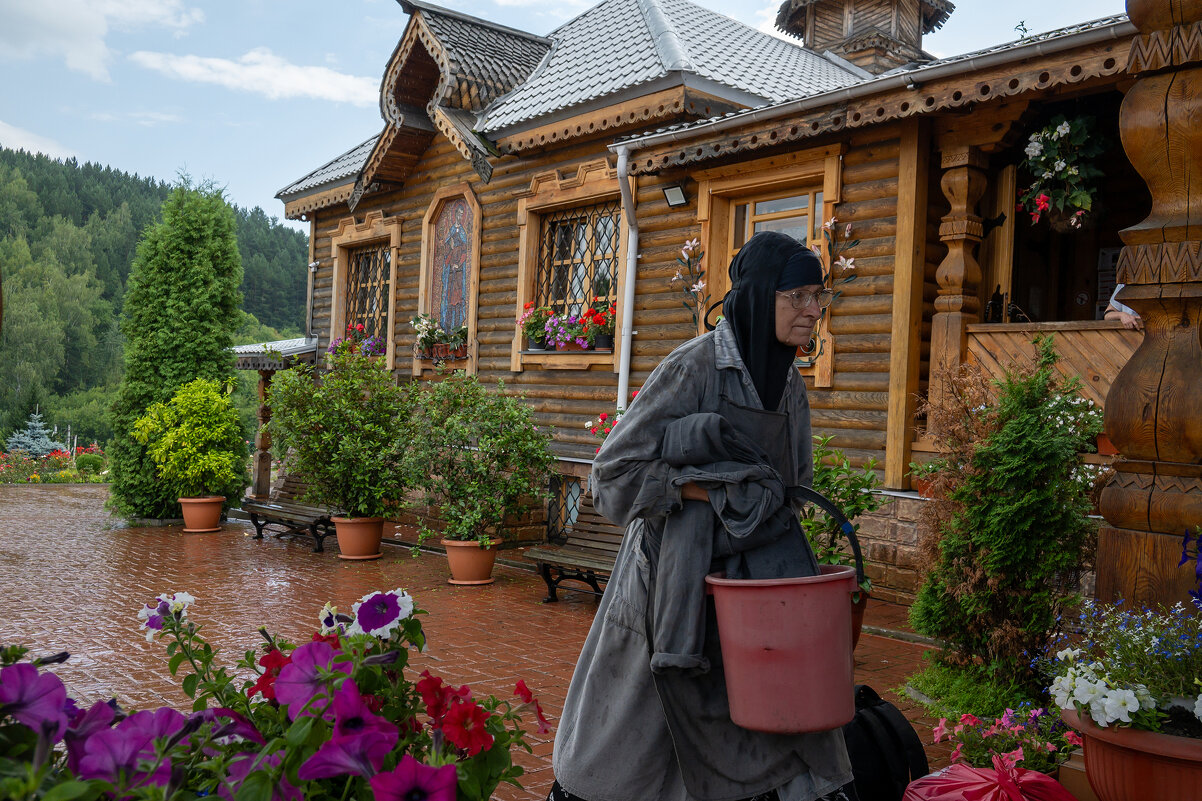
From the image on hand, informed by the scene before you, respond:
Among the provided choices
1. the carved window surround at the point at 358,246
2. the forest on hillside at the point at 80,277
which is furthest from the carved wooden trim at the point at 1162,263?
the forest on hillside at the point at 80,277

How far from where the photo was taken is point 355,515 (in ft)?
33.2

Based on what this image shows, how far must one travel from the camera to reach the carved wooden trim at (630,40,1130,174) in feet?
19.3

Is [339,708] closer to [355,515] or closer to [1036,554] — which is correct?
[1036,554]

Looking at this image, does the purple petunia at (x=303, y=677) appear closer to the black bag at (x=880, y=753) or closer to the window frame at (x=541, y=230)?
the black bag at (x=880, y=753)

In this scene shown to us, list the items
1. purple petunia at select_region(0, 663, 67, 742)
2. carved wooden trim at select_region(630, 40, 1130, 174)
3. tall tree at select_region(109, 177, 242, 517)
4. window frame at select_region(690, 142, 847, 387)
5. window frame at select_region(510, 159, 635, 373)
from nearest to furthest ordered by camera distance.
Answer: purple petunia at select_region(0, 663, 67, 742) < carved wooden trim at select_region(630, 40, 1130, 174) < window frame at select_region(690, 142, 847, 387) < window frame at select_region(510, 159, 635, 373) < tall tree at select_region(109, 177, 242, 517)

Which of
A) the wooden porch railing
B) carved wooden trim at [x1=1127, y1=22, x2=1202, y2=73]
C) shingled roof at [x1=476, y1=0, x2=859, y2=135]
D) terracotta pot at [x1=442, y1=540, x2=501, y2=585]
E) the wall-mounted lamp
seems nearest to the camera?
carved wooden trim at [x1=1127, y1=22, x2=1202, y2=73]

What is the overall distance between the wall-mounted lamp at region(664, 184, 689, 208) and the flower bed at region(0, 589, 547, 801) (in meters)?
7.87

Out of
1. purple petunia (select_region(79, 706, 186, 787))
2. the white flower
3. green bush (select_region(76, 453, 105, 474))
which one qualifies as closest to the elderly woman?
the white flower

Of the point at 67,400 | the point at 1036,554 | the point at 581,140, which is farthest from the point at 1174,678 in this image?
the point at 67,400

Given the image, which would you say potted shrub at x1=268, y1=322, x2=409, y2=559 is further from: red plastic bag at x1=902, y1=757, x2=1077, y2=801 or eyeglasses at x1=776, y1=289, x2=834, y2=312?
eyeglasses at x1=776, y1=289, x2=834, y2=312

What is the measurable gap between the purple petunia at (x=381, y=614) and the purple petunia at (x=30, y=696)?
0.63m

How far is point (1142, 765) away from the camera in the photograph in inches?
98.1

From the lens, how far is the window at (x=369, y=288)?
14523 millimetres

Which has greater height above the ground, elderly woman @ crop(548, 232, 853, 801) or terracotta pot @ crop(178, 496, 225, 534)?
elderly woman @ crop(548, 232, 853, 801)
